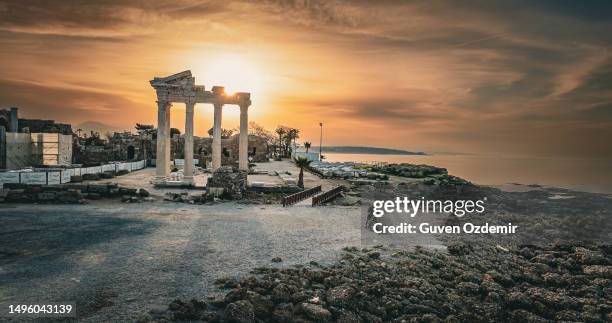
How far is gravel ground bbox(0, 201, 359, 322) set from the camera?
7.91 meters

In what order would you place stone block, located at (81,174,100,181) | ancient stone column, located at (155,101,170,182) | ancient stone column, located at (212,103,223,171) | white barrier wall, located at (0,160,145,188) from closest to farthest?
white barrier wall, located at (0,160,145,188) < stone block, located at (81,174,100,181) < ancient stone column, located at (155,101,170,182) < ancient stone column, located at (212,103,223,171)

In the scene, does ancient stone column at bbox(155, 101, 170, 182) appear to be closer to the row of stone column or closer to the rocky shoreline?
the row of stone column

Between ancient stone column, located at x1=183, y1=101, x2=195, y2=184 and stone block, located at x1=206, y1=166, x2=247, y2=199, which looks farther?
ancient stone column, located at x1=183, y1=101, x2=195, y2=184

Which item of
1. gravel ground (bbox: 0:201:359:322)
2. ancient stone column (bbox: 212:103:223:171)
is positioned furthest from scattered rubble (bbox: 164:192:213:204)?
ancient stone column (bbox: 212:103:223:171)

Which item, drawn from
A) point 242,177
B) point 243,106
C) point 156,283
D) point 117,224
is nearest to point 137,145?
point 243,106

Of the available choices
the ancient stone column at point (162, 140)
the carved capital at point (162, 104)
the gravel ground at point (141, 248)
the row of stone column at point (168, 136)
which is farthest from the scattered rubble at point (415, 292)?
the carved capital at point (162, 104)

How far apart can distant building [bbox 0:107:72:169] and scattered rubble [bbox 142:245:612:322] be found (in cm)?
3240

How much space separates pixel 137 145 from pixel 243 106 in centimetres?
2373

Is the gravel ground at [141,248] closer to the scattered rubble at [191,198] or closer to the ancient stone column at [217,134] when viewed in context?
the scattered rubble at [191,198]

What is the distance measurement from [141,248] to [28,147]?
31108 millimetres

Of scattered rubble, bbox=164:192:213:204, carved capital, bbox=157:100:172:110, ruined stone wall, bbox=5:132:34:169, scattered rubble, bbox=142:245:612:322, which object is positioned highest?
carved capital, bbox=157:100:172:110

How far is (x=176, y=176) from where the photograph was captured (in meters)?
27.8

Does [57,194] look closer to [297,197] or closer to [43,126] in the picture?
[297,197]

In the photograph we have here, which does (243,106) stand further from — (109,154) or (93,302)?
(109,154)
